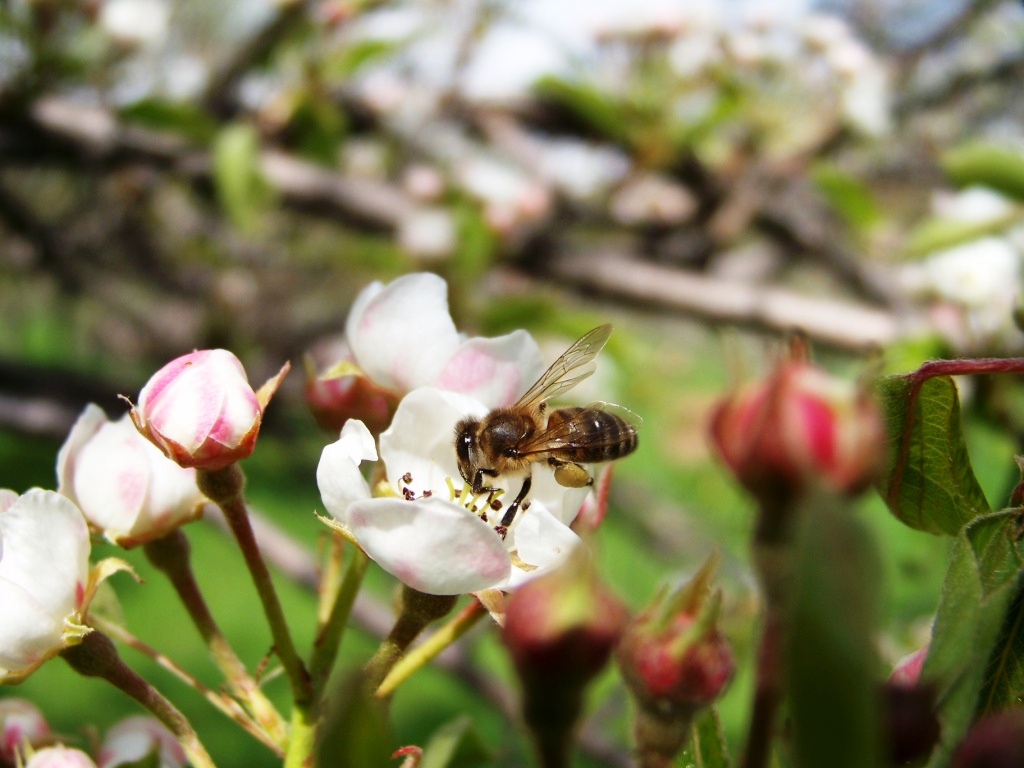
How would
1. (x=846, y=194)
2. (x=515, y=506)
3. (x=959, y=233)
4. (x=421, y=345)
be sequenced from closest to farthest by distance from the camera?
(x=421, y=345) < (x=515, y=506) < (x=959, y=233) < (x=846, y=194)

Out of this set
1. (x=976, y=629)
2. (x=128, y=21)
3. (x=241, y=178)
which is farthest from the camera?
(x=128, y=21)

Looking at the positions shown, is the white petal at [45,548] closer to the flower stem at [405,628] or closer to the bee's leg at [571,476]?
the flower stem at [405,628]

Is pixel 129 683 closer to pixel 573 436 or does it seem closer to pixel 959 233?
pixel 573 436

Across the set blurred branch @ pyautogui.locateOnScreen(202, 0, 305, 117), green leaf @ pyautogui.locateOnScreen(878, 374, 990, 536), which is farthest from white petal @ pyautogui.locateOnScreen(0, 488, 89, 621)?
blurred branch @ pyautogui.locateOnScreen(202, 0, 305, 117)

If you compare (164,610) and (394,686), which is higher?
(394,686)

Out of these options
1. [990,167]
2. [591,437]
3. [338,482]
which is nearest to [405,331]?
[338,482]

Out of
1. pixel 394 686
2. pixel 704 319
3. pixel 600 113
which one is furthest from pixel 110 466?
pixel 600 113

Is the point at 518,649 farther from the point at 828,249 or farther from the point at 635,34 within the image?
the point at 635,34
